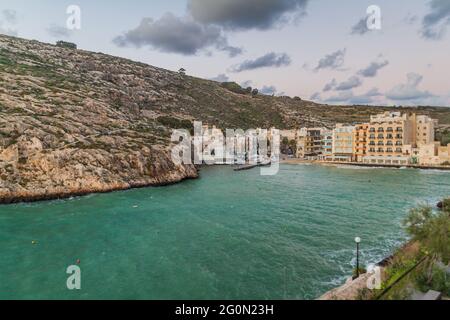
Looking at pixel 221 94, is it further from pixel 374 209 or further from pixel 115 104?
pixel 374 209

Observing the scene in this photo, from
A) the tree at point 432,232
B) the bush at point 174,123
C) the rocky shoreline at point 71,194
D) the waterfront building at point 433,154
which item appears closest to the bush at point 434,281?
the tree at point 432,232

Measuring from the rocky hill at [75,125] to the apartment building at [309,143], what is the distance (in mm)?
37637

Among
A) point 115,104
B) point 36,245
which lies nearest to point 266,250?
point 36,245

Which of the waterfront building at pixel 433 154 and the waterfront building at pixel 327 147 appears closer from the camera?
the waterfront building at pixel 433 154

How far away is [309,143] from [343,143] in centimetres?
2378

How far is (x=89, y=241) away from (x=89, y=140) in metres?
40.8

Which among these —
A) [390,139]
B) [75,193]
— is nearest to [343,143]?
[390,139]

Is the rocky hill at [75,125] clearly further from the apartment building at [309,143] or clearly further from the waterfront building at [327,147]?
the waterfront building at [327,147]

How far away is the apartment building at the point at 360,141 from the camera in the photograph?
382 feet

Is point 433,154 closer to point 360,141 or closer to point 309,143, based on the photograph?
point 360,141

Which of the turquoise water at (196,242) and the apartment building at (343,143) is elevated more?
the apartment building at (343,143)

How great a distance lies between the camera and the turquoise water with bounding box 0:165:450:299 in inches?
880

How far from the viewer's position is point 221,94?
194000mm

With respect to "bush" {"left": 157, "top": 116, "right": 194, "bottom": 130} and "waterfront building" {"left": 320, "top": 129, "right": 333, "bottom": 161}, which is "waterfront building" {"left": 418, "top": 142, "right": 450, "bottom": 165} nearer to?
"waterfront building" {"left": 320, "top": 129, "right": 333, "bottom": 161}
